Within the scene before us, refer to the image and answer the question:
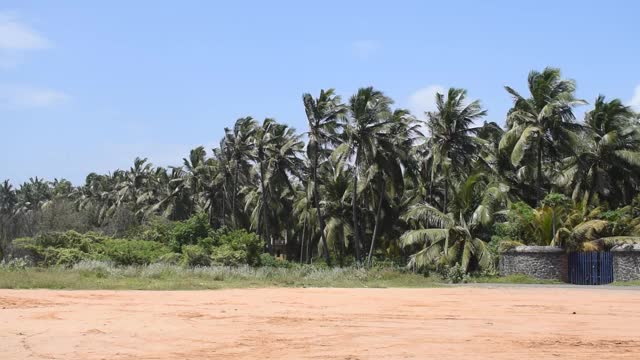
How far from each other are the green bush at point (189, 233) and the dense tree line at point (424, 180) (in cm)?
795

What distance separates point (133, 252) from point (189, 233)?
436 cm

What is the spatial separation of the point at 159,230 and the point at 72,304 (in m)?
29.6

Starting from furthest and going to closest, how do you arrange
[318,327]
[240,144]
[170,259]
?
[240,144]
[170,259]
[318,327]

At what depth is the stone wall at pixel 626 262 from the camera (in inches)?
1108

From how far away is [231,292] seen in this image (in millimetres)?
25812

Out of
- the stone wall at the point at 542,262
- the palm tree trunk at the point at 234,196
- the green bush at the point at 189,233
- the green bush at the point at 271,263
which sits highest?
the palm tree trunk at the point at 234,196

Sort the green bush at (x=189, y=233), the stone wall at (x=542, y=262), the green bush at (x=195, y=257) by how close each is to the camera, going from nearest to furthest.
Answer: the stone wall at (x=542, y=262) < the green bush at (x=195, y=257) < the green bush at (x=189, y=233)

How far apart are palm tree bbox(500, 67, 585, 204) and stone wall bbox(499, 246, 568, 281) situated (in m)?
7.38

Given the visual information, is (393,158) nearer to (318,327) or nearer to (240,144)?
(240,144)

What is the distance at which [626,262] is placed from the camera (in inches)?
1121

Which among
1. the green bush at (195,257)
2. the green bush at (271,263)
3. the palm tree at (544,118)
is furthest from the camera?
the green bush at (271,263)

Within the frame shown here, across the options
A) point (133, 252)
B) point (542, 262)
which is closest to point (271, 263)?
point (133, 252)

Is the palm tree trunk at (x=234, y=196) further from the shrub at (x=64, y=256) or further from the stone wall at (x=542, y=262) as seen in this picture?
the stone wall at (x=542, y=262)

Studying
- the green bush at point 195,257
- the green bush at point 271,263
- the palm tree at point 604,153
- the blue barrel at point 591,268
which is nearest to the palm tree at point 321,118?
the green bush at point 271,263
